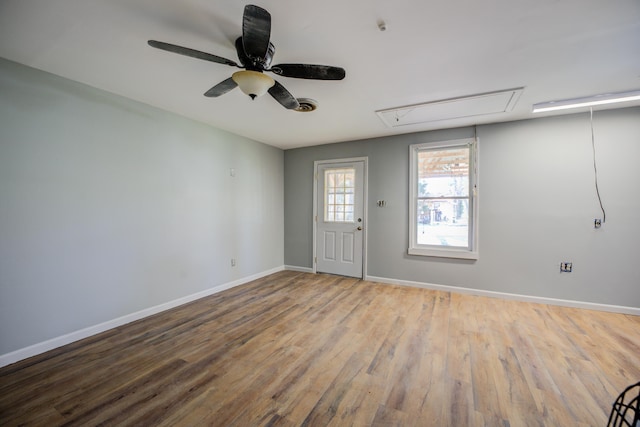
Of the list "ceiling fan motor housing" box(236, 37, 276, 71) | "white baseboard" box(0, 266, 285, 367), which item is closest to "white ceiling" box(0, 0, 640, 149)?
"ceiling fan motor housing" box(236, 37, 276, 71)

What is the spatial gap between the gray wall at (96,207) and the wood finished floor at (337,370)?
46cm

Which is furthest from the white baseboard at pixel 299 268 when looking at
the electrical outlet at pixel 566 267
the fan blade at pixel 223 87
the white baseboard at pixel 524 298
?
the electrical outlet at pixel 566 267

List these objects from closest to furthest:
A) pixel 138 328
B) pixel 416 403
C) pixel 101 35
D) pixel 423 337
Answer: pixel 416 403
pixel 101 35
pixel 423 337
pixel 138 328

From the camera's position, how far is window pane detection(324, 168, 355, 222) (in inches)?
189

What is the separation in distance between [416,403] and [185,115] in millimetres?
3971

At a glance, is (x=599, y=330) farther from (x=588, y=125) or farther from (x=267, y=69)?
(x=267, y=69)

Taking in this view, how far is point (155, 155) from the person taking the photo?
321cm

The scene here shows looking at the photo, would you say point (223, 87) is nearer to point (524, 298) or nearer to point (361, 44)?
point (361, 44)

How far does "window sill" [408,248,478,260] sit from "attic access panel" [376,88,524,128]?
6.32ft

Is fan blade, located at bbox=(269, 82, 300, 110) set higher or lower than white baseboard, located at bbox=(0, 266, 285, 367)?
higher

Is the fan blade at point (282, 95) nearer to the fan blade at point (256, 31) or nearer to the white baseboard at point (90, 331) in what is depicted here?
the fan blade at point (256, 31)

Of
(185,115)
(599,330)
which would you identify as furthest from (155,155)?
(599,330)

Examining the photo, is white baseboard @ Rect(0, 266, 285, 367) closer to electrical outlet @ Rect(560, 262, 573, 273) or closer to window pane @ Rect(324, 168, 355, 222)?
window pane @ Rect(324, 168, 355, 222)

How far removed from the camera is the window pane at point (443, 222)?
3957mm
